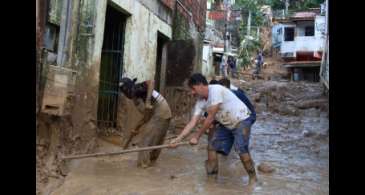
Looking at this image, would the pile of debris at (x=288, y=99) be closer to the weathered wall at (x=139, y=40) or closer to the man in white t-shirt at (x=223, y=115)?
the weathered wall at (x=139, y=40)

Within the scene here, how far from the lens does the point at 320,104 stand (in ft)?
49.6

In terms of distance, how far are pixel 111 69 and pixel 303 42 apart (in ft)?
84.6

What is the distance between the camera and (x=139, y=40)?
29.6ft

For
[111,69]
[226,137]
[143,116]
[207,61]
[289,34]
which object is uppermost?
[289,34]

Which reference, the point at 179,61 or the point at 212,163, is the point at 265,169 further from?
the point at 179,61

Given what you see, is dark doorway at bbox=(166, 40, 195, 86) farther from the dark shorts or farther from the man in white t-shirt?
the man in white t-shirt

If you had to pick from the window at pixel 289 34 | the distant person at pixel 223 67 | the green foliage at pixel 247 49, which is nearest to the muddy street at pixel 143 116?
the distant person at pixel 223 67

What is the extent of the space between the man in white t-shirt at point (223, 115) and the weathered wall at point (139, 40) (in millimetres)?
3201

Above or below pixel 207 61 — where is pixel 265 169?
below

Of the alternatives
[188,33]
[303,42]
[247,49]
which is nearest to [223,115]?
[188,33]
